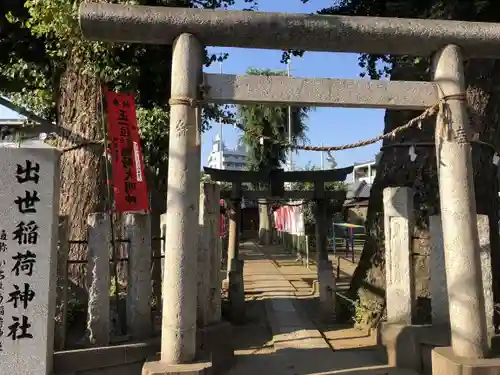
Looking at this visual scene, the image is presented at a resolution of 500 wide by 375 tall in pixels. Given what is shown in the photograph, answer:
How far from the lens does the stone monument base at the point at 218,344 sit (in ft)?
18.4

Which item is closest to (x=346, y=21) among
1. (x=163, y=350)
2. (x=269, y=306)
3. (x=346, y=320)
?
(x=163, y=350)

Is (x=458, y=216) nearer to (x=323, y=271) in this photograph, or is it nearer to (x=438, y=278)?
(x=438, y=278)

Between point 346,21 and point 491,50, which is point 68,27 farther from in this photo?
point 491,50

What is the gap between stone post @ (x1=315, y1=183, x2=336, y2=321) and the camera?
9.05 metres

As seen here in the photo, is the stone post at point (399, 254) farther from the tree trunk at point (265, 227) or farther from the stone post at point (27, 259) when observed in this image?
the tree trunk at point (265, 227)

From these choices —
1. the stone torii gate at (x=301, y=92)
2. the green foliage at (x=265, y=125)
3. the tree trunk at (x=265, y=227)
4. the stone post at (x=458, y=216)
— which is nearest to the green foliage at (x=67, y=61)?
the stone torii gate at (x=301, y=92)

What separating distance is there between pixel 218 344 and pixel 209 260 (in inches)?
45.0

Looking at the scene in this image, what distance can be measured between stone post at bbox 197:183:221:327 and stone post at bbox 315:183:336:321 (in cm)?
313

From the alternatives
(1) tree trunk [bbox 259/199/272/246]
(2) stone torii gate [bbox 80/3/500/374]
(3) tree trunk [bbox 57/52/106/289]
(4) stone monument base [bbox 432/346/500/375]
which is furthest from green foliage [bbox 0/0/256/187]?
(1) tree trunk [bbox 259/199/272/246]

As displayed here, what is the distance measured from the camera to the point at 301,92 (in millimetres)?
4551

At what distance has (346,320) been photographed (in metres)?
8.66

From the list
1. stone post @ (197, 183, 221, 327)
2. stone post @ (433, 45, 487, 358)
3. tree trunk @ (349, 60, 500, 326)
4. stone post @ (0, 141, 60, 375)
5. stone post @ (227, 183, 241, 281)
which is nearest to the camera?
stone post @ (0, 141, 60, 375)

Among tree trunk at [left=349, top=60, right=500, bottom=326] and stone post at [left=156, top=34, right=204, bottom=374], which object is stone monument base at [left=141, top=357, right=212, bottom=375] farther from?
tree trunk at [left=349, top=60, right=500, bottom=326]

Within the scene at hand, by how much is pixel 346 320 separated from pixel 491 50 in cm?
564
